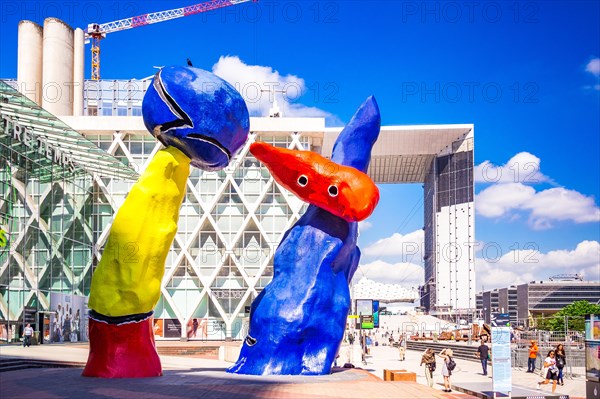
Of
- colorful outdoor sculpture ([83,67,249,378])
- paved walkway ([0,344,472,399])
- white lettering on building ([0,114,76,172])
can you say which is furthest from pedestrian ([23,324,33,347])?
colorful outdoor sculpture ([83,67,249,378])

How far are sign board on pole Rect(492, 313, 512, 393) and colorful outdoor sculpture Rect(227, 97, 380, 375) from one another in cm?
485

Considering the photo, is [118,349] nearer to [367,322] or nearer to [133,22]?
[367,322]

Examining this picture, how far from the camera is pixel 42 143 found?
4128 cm

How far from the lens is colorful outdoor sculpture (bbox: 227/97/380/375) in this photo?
21734 millimetres

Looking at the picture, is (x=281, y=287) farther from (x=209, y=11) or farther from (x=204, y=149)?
(x=209, y=11)

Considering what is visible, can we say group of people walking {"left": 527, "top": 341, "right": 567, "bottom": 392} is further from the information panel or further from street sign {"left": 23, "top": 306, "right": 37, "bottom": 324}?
street sign {"left": 23, "top": 306, "right": 37, "bottom": 324}

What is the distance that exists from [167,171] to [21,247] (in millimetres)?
22037

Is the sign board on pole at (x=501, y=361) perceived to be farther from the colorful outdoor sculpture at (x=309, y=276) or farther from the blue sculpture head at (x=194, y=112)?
the blue sculpture head at (x=194, y=112)

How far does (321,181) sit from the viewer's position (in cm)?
2264

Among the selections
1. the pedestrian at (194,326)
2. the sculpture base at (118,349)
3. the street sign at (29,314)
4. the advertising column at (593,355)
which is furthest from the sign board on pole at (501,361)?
the pedestrian at (194,326)

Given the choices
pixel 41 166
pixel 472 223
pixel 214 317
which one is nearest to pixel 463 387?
pixel 41 166

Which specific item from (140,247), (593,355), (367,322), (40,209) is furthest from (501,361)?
(40,209)

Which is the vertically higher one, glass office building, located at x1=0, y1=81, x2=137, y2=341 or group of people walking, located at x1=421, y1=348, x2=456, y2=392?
glass office building, located at x1=0, y1=81, x2=137, y2=341

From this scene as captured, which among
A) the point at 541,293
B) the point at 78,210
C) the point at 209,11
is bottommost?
the point at 541,293
